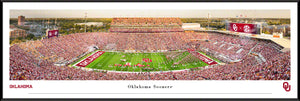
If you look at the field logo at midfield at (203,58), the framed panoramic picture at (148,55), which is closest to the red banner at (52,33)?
the framed panoramic picture at (148,55)

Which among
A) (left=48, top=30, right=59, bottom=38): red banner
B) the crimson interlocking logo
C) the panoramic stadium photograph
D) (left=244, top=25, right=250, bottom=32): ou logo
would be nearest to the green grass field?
the panoramic stadium photograph

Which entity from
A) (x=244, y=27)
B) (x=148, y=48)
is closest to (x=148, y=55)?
(x=148, y=48)

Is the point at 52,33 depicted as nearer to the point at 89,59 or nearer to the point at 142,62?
the point at 89,59

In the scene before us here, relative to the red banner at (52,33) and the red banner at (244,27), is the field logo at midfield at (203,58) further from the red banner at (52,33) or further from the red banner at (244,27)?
the red banner at (52,33)

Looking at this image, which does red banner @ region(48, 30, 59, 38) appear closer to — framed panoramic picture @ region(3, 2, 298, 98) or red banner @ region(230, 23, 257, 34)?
framed panoramic picture @ region(3, 2, 298, 98)

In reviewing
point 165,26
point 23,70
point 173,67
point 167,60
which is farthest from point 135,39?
point 23,70

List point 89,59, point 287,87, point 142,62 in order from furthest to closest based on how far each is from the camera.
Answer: point 89,59 < point 142,62 < point 287,87

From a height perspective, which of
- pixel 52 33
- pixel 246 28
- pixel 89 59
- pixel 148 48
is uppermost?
pixel 246 28

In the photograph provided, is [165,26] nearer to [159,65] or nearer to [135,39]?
[135,39]
